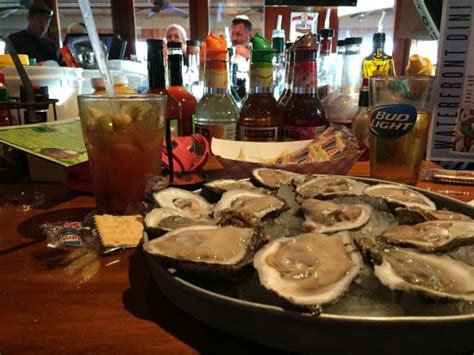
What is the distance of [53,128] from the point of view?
0.80m

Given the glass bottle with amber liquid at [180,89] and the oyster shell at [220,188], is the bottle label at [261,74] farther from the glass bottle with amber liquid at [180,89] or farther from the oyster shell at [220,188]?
the oyster shell at [220,188]

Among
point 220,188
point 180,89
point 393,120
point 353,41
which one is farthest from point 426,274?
point 353,41

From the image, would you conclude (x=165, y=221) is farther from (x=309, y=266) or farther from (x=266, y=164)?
(x=266, y=164)

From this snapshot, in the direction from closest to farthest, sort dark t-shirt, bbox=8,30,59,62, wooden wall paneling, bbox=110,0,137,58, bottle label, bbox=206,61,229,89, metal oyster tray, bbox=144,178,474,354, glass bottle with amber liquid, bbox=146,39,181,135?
metal oyster tray, bbox=144,178,474,354
glass bottle with amber liquid, bbox=146,39,181,135
bottle label, bbox=206,61,229,89
dark t-shirt, bbox=8,30,59,62
wooden wall paneling, bbox=110,0,137,58

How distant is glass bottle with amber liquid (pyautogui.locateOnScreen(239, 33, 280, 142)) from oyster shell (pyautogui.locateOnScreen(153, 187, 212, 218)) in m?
0.37

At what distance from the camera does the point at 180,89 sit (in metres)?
1.06

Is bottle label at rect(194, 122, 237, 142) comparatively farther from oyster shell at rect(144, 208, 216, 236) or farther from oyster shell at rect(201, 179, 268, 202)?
oyster shell at rect(144, 208, 216, 236)

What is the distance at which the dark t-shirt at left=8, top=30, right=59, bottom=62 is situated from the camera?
3.93 m

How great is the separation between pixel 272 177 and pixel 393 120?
271mm

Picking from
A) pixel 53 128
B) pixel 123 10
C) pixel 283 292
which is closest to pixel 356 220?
pixel 283 292

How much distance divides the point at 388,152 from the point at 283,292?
550mm

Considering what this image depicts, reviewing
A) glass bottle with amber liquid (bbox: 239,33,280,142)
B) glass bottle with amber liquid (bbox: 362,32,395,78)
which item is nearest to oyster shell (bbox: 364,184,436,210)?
glass bottle with amber liquid (bbox: 239,33,280,142)

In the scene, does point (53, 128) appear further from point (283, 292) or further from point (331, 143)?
point (283, 292)

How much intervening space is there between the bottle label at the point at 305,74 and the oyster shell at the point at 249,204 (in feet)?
1.39
